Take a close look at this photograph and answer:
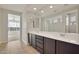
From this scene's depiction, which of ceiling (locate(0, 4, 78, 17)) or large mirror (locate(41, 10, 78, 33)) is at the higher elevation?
ceiling (locate(0, 4, 78, 17))

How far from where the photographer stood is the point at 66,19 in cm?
181

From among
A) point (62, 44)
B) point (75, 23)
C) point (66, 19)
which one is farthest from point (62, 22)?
point (62, 44)

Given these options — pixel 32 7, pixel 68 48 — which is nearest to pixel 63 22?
pixel 68 48

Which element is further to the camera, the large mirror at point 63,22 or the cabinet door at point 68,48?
the large mirror at point 63,22

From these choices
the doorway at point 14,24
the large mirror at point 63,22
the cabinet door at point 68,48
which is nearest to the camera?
the cabinet door at point 68,48

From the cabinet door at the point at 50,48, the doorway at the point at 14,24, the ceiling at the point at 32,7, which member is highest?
the ceiling at the point at 32,7

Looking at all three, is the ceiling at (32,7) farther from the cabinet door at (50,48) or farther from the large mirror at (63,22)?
the cabinet door at (50,48)

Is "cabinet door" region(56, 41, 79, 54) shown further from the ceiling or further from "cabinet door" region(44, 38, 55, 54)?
the ceiling

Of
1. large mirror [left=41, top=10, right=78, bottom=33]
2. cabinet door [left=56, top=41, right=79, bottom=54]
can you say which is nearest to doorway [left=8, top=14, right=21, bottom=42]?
large mirror [left=41, top=10, right=78, bottom=33]

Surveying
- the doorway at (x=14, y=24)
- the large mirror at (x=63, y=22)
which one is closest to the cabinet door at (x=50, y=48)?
the large mirror at (x=63, y=22)

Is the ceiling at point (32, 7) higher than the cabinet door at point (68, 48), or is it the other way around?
the ceiling at point (32, 7)

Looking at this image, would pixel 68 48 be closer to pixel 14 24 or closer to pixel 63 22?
pixel 63 22

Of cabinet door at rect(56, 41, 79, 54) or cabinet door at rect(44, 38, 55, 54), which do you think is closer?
cabinet door at rect(56, 41, 79, 54)
